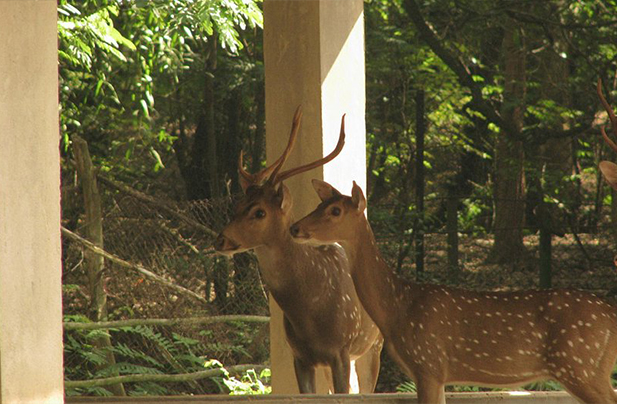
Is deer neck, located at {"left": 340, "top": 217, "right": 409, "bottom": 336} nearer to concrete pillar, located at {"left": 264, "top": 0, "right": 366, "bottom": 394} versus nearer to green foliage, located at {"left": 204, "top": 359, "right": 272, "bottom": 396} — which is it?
concrete pillar, located at {"left": 264, "top": 0, "right": 366, "bottom": 394}

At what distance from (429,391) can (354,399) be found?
0.34m

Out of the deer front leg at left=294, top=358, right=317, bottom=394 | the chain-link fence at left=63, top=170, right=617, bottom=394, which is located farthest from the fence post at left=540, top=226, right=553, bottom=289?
the deer front leg at left=294, top=358, right=317, bottom=394

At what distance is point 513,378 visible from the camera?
348cm

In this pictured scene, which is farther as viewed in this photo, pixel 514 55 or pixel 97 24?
pixel 514 55

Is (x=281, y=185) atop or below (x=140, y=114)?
below

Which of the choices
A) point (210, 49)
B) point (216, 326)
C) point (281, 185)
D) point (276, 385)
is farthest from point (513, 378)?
point (210, 49)

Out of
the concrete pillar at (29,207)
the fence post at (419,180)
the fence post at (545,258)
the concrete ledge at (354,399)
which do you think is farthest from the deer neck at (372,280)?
the fence post at (545,258)

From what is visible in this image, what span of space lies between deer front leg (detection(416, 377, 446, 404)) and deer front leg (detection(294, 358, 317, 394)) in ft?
2.30

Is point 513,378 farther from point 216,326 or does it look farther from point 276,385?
point 216,326

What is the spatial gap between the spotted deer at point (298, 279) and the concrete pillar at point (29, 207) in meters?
0.81

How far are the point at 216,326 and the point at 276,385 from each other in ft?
8.61

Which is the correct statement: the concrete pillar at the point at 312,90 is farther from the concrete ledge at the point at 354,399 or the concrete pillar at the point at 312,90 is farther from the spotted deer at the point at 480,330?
the spotted deer at the point at 480,330

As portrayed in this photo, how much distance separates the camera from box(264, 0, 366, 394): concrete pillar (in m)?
4.59

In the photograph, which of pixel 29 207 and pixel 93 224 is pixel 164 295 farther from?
pixel 29 207
